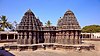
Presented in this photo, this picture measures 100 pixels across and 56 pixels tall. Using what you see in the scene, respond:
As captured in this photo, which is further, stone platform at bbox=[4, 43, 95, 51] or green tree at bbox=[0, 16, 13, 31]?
green tree at bbox=[0, 16, 13, 31]

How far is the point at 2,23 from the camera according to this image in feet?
166

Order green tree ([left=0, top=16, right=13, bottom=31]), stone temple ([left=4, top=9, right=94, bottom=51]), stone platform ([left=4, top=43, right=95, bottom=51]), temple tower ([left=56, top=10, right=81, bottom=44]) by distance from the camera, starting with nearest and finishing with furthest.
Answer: stone platform ([left=4, top=43, right=95, bottom=51]) < stone temple ([left=4, top=9, right=94, bottom=51]) < temple tower ([left=56, top=10, right=81, bottom=44]) < green tree ([left=0, top=16, right=13, bottom=31])

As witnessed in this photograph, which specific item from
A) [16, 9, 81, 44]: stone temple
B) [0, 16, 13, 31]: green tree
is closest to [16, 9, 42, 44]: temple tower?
[16, 9, 81, 44]: stone temple

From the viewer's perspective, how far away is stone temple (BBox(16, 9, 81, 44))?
2517 centimetres

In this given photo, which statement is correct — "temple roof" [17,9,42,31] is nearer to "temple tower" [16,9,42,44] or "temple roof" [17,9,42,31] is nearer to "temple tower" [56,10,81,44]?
"temple tower" [16,9,42,44]

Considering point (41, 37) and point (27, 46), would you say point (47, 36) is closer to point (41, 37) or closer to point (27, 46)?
point (41, 37)

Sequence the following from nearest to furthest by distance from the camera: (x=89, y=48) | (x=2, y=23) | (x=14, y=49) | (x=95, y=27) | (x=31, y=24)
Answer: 1. (x=14, y=49)
2. (x=89, y=48)
3. (x=31, y=24)
4. (x=2, y=23)
5. (x=95, y=27)

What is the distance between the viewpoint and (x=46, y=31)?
1089 inches

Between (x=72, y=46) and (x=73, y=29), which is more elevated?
(x=73, y=29)

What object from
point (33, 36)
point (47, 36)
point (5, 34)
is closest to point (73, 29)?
point (47, 36)

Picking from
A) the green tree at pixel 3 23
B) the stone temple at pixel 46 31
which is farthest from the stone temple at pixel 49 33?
the green tree at pixel 3 23

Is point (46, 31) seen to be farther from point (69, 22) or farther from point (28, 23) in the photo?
point (69, 22)

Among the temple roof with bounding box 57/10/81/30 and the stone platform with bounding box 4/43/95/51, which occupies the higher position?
the temple roof with bounding box 57/10/81/30

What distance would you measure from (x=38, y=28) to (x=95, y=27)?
46.4 m
